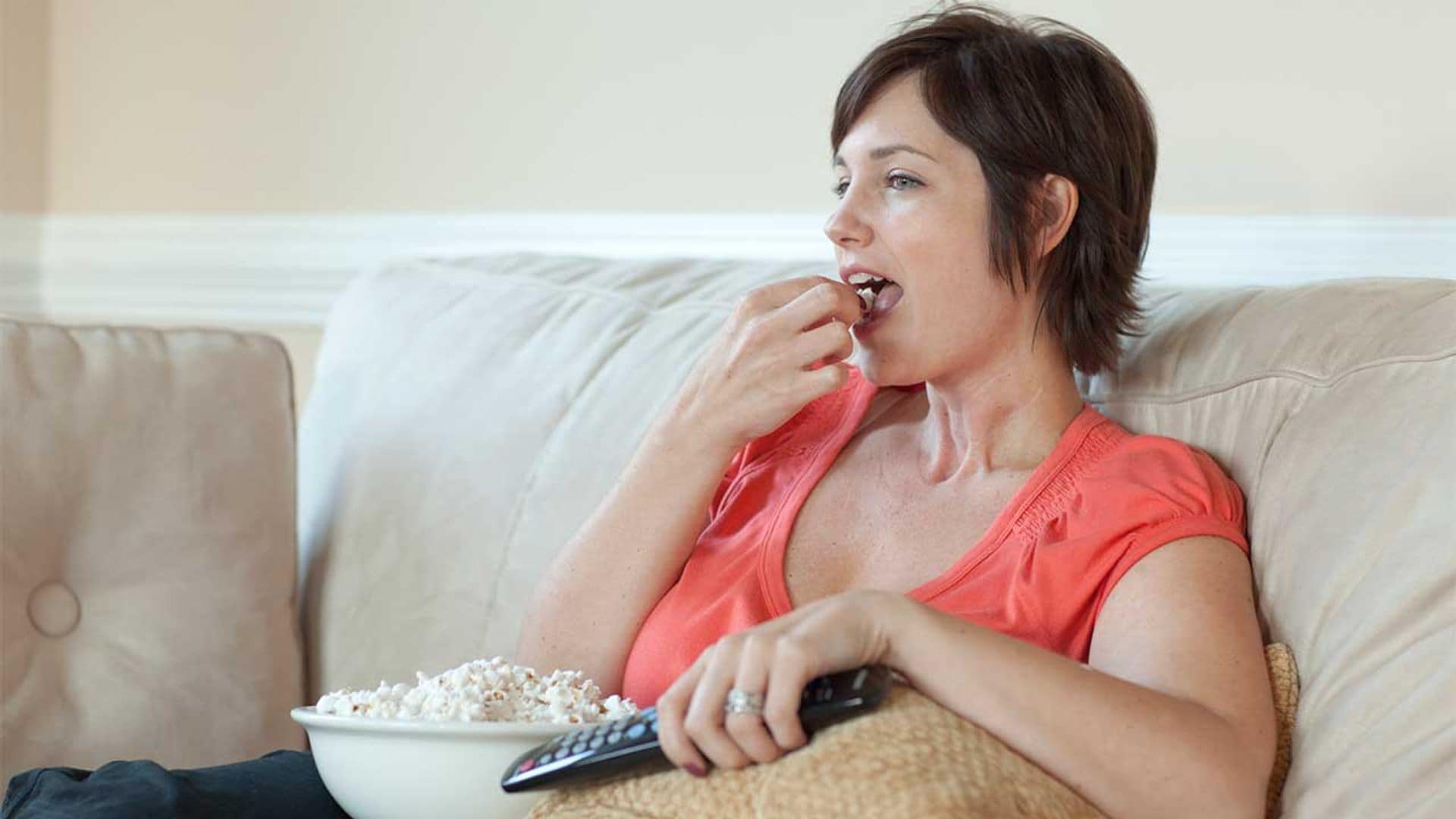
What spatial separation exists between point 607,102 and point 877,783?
159cm

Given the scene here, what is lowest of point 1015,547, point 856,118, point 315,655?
point 315,655

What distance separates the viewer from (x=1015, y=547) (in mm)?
1348

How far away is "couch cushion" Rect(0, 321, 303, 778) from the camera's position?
171 centimetres

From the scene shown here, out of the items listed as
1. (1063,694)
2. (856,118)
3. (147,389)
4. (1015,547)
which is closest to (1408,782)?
(1063,694)

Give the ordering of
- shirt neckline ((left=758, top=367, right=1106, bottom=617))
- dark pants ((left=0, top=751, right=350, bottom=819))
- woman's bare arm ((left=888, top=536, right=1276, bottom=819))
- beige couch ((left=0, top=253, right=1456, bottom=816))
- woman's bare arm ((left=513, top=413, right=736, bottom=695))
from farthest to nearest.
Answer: beige couch ((left=0, top=253, right=1456, bottom=816))
woman's bare arm ((left=513, top=413, right=736, bottom=695))
shirt neckline ((left=758, top=367, right=1106, bottom=617))
dark pants ((left=0, top=751, right=350, bottom=819))
woman's bare arm ((left=888, top=536, right=1276, bottom=819))

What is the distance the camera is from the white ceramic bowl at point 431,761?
1.13 metres

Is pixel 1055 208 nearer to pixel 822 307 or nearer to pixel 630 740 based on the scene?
pixel 822 307

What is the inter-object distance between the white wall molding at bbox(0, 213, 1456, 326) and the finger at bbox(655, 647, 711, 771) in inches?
30.8

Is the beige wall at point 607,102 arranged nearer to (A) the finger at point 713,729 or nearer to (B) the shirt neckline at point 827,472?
(B) the shirt neckline at point 827,472

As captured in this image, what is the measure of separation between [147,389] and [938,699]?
3.53 ft

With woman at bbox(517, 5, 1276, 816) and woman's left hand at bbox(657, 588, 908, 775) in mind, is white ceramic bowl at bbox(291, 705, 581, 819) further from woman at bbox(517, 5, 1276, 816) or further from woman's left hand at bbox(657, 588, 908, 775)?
woman at bbox(517, 5, 1276, 816)

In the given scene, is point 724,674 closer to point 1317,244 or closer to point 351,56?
point 1317,244

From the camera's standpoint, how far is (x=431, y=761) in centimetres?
115

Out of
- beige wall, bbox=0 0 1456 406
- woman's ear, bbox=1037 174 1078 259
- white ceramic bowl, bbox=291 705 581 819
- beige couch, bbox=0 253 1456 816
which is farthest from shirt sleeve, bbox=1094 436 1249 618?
beige wall, bbox=0 0 1456 406
